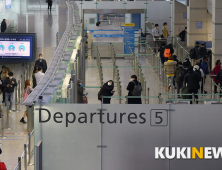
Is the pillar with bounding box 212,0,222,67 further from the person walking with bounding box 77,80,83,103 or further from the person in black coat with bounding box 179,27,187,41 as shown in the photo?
the person walking with bounding box 77,80,83,103

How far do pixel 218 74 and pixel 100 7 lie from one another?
15846 millimetres

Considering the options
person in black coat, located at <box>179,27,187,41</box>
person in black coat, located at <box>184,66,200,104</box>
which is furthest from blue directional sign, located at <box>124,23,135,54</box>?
person in black coat, located at <box>184,66,200,104</box>

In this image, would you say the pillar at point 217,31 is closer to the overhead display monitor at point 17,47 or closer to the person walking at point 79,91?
the overhead display monitor at point 17,47

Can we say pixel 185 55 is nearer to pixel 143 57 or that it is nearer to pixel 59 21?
pixel 143 57

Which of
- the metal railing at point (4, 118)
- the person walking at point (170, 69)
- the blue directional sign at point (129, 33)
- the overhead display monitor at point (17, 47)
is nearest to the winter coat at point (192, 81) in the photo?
the person walking at point (170, 69)

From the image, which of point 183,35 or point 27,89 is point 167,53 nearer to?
point 27,89

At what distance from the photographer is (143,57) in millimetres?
25062
